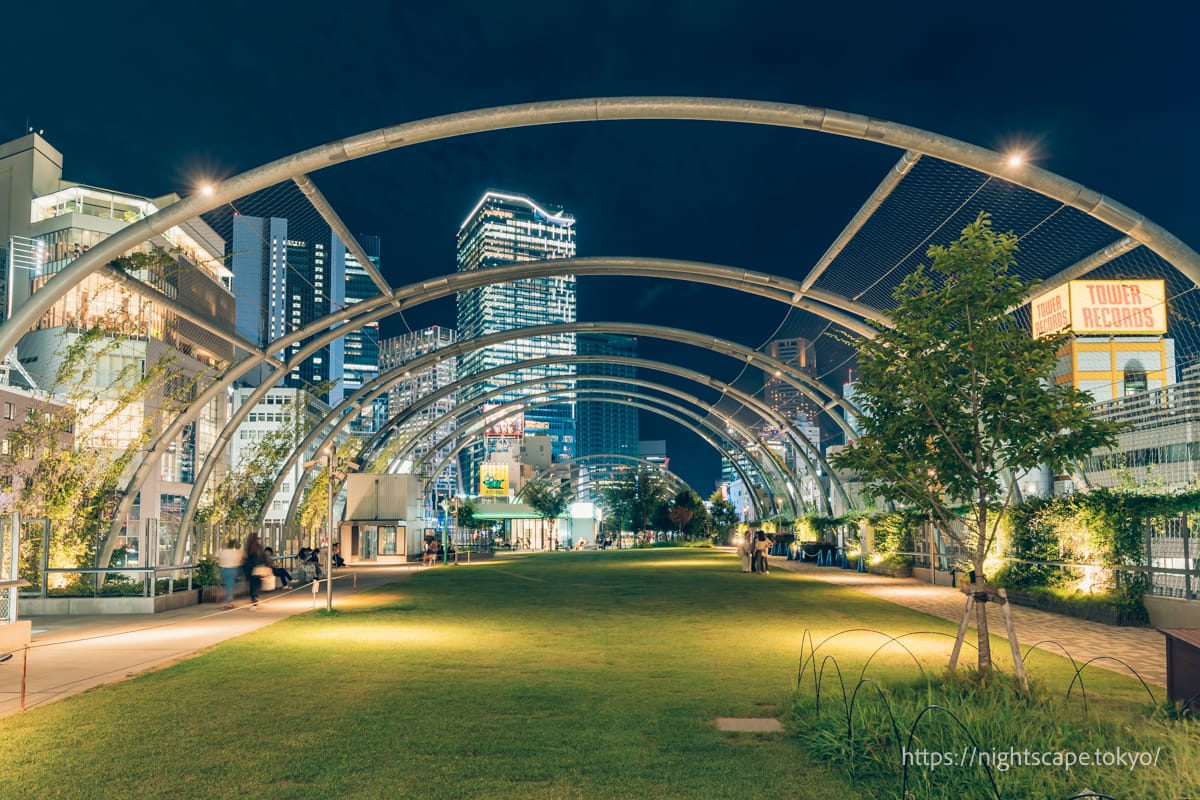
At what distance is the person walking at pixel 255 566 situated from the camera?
20859mm

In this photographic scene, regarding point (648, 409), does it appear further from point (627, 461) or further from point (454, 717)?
point (454, 717)

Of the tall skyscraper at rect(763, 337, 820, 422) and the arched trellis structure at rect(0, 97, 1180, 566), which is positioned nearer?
the arched trellis structure at rect(0, 97, 1180, 566)

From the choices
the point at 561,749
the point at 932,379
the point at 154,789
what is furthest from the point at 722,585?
the point at 154,789

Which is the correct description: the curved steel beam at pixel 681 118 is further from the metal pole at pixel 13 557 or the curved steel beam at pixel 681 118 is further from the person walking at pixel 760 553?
the person walking at pixel 760 553

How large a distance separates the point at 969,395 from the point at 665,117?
6.03 metres

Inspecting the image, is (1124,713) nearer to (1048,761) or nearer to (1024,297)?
(1048,761)

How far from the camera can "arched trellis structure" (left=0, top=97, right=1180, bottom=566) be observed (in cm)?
1267

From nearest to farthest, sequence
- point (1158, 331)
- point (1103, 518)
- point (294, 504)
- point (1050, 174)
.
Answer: point (1050, 174) → point (1103, 518) → point (1158, 331) → point (294, 504)

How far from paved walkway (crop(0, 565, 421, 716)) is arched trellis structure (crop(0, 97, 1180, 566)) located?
4424 mm

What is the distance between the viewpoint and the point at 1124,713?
7902 mm

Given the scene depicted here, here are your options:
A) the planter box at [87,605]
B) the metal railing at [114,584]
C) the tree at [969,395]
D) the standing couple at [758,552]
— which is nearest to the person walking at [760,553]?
→ the standing couple at [758,552]

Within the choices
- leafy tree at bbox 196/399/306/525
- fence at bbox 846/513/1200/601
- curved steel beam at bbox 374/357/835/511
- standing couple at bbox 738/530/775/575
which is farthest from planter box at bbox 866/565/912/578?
leafy tree at bbox 196/399/306/525

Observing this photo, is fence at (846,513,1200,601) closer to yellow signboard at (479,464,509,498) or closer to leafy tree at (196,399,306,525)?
leafy tree at (196,399,306,525)

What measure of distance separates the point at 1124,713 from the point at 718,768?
3.95 meters
